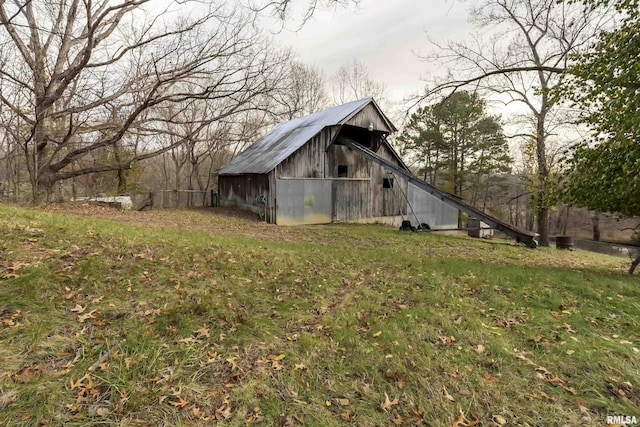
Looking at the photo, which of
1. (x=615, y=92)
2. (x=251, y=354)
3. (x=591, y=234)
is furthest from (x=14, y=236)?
(x=591, y=234)

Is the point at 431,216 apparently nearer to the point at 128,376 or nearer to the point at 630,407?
the point at 630,407

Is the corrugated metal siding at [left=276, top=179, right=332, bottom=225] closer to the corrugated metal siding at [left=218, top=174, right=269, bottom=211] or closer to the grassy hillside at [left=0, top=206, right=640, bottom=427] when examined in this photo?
the corrugated metal siding at [left=218, top=174, right=269, bottom=211]

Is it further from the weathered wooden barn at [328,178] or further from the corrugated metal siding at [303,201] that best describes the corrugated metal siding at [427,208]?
the corrugated metal siding at [303,201]

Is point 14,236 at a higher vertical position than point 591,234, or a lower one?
higher

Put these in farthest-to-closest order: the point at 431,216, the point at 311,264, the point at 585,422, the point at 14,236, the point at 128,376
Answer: the point at 431,216, the point at 311,264, the point at 14,236, the point at 128,376, the point at 585,422

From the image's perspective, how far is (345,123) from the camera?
17.1 metres

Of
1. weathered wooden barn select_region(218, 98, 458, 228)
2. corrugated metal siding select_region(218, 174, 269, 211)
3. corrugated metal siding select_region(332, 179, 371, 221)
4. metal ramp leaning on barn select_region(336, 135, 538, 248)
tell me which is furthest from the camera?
corrugated metal siding select_region(332, 179, 371, 221)

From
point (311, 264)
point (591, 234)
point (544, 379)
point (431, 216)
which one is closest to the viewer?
point (544, 379)

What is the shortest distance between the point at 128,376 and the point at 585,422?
159 inches

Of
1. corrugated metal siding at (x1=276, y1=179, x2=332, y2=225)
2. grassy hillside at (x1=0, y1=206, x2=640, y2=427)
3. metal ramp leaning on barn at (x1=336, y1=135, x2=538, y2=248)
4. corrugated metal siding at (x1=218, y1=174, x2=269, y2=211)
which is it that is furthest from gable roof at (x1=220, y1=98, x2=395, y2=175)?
grassy hillside at (x1=0, y1=206, x2=640, y2=427)

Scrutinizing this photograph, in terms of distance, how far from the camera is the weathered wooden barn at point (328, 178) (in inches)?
631

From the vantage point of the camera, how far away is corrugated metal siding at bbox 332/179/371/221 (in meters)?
17.6

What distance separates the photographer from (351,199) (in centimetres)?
1819

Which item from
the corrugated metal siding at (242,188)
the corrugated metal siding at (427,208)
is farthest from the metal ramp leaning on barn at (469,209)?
the corrugated metal siding at (242,188)
